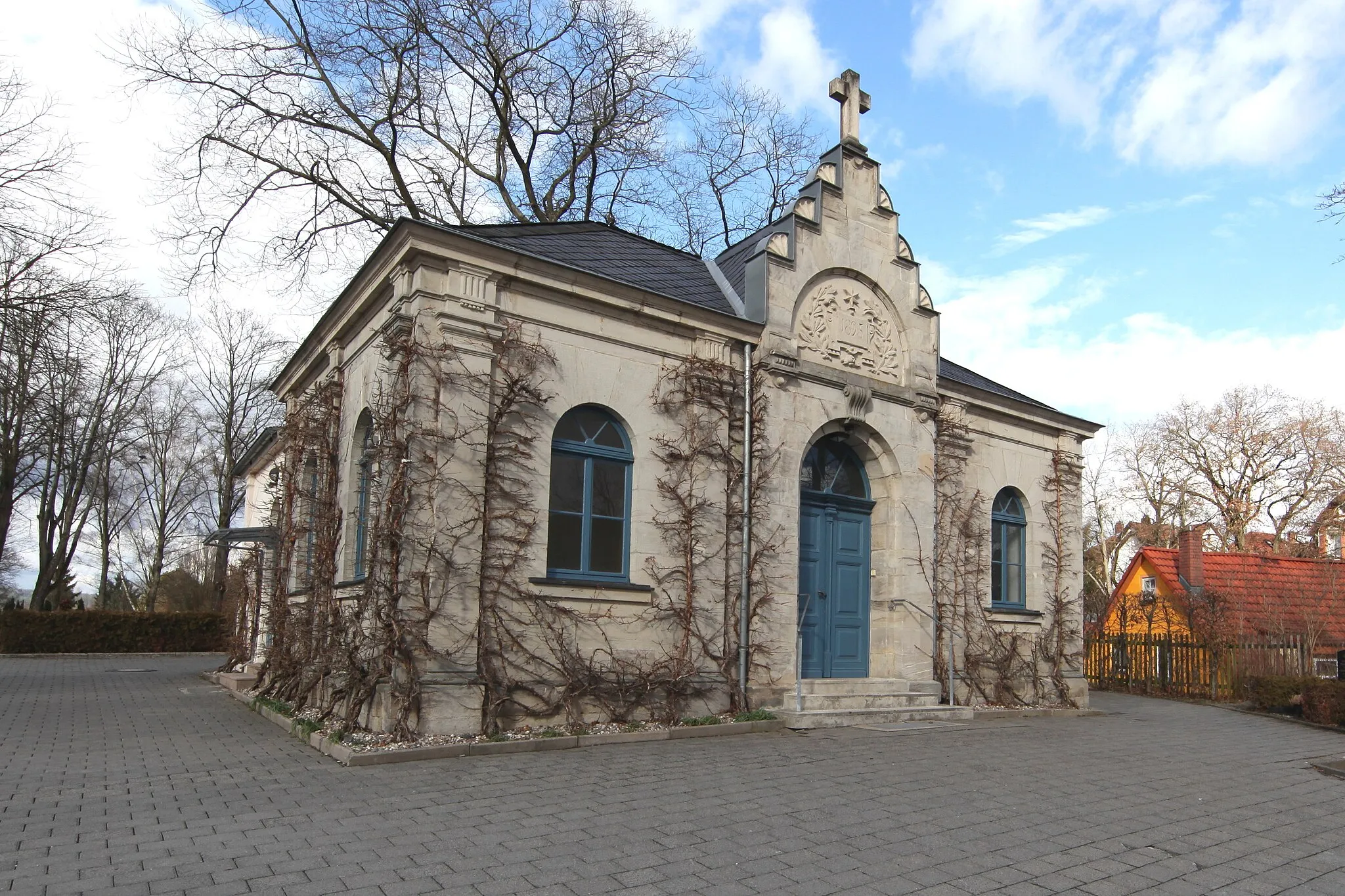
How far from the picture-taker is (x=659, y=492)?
419 inches

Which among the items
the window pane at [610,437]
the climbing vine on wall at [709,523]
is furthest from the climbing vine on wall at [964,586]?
the window pane at [610,437]

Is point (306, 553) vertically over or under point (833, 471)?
under

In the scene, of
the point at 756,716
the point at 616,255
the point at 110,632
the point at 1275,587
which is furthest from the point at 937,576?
A: the point at 110,632

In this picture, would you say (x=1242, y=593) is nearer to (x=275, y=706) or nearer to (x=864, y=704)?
(x=864, y=704)

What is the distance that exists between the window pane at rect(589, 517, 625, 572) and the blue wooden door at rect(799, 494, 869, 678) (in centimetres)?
273

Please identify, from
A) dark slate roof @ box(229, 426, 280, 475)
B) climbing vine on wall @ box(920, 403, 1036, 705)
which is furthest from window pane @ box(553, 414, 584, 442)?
dark slate roof @ box(229, 426, 280, 475)

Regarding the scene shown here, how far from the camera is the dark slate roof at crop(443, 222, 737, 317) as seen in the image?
10.9 meters

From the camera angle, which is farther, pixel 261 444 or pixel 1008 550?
pixel 261 444

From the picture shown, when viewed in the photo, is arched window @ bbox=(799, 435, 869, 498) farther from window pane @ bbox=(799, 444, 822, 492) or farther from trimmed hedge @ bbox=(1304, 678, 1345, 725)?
trimmed hedge @ bbox=(1304, 678, 1345, 725)

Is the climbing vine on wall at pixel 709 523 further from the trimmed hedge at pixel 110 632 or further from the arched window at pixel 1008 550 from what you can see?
the trimmed hedge at pixel 110 632

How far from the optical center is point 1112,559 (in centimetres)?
3759

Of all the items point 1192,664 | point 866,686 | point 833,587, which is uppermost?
point 833,587

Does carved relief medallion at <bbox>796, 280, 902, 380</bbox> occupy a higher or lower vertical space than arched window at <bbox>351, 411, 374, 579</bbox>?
higher

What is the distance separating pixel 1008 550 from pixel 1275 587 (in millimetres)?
12532
